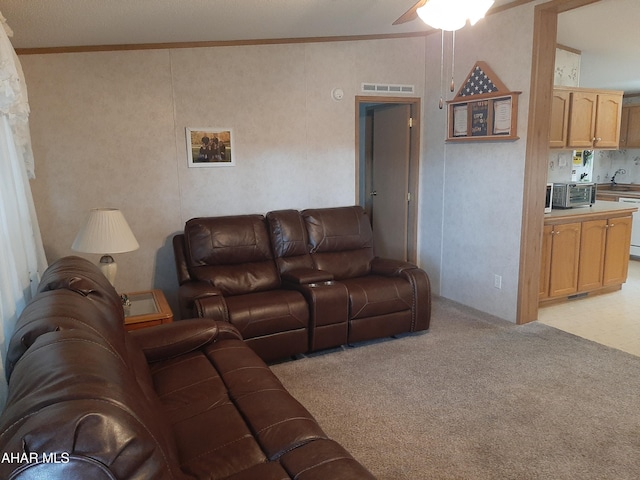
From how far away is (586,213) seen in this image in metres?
4.66

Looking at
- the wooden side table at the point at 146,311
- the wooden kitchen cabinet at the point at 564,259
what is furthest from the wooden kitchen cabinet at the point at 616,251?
the wooden side table at the point at 146,311

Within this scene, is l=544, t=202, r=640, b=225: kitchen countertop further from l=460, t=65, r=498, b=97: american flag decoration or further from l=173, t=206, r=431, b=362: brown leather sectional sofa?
l=173, t=206, r=431, b=362: brown leather sectional sofa

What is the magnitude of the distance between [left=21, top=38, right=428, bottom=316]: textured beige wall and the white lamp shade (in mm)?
954

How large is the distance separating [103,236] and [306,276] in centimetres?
152

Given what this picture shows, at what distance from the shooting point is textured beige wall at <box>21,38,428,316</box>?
374cm

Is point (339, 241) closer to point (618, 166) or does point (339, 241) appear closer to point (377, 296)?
point (377, 296)

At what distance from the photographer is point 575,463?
229 centimetres

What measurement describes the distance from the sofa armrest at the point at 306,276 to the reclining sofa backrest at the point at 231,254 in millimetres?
148

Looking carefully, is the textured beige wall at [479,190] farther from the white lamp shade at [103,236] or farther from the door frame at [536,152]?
the white lamp shade at [103,236]

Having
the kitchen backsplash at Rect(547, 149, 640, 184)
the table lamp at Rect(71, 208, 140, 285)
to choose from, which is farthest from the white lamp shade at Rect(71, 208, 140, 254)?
the kitchen backsplash at Rect(547, 149, 640, 184)

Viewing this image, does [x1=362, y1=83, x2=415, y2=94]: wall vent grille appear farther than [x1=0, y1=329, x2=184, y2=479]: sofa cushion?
Yes

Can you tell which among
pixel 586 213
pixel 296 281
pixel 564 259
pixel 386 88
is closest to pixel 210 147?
pixel 296 281

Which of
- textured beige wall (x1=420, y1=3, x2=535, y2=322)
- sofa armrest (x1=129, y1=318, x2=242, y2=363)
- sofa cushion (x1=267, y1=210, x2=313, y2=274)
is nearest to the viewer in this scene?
sofa armrest (x1=129, y1=318, x2=242, y2=363)

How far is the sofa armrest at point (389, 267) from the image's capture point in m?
4.02
